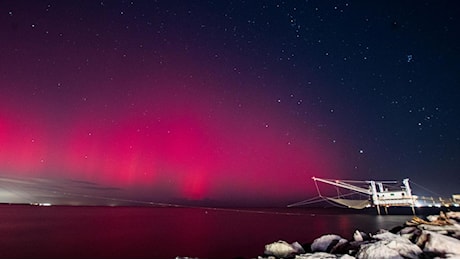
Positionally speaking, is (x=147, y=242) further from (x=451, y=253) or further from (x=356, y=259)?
(x=451, y=253)

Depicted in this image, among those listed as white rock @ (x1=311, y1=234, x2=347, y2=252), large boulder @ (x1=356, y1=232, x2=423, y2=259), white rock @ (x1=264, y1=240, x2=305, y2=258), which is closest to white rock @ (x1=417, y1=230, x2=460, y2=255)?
large boulder @ (x1=356, y1=232, x2=423, y2=259)

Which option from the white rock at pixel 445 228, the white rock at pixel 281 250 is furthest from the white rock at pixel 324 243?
the white rock at pixel 445 228

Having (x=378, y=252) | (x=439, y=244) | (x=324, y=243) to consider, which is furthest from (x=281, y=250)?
(x=439, y=244)

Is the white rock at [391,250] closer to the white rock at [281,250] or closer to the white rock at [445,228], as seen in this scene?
the white rock at [281,250]

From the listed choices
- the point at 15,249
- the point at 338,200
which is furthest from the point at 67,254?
the point at 338,200

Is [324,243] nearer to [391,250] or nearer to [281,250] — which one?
[281,250]

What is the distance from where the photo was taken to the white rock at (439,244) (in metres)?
9.61

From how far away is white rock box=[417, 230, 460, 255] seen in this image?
9609 millimetres

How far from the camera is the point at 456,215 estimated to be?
21.8 meters

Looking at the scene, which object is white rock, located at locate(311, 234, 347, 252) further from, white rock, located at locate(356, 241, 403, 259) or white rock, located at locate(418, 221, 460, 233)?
white rock, located at locate(418, 221, 460, 233)

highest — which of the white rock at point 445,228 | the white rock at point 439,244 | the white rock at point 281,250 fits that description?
the white rock at point 439,244

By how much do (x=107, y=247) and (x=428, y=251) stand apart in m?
25.8

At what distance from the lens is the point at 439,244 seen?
10148 mm

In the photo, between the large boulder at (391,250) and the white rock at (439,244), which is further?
the large boulder at (391,250)
